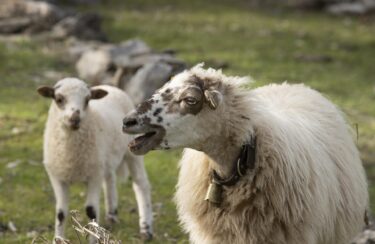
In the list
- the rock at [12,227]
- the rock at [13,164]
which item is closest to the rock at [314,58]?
the rock at [13,164]

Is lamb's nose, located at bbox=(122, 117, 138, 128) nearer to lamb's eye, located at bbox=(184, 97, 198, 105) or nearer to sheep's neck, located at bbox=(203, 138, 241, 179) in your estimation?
lamb's eye, located at bbox=(184, 97, 198, 105)

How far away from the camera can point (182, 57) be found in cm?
1947

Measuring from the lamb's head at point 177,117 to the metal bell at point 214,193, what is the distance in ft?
1.39

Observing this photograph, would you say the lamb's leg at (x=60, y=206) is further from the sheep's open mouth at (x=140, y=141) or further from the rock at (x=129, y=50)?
the rock at (x=129, y=50)

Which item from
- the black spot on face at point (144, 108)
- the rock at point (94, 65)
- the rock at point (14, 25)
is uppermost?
the black spot on face at point (144, 108)

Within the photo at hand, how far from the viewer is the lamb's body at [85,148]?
871cm

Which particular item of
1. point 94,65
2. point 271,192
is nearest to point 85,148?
point 271,192

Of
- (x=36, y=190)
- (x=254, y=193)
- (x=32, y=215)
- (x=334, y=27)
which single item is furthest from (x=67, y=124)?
(x=334, y=27)

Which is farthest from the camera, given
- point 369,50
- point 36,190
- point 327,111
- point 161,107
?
point 369,50

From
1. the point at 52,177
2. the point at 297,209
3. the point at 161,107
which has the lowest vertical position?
the point at 52,177

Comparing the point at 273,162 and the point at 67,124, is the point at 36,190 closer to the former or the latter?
the point at 67,124

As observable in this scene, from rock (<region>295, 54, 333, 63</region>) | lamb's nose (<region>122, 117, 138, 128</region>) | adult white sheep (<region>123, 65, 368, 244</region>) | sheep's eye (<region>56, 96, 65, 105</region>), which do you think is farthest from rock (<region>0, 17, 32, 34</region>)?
lamb's nose (<region>122, 117, 138, 128</region>)

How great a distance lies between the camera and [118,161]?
9.27 metres

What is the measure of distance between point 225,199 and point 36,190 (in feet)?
16.9
